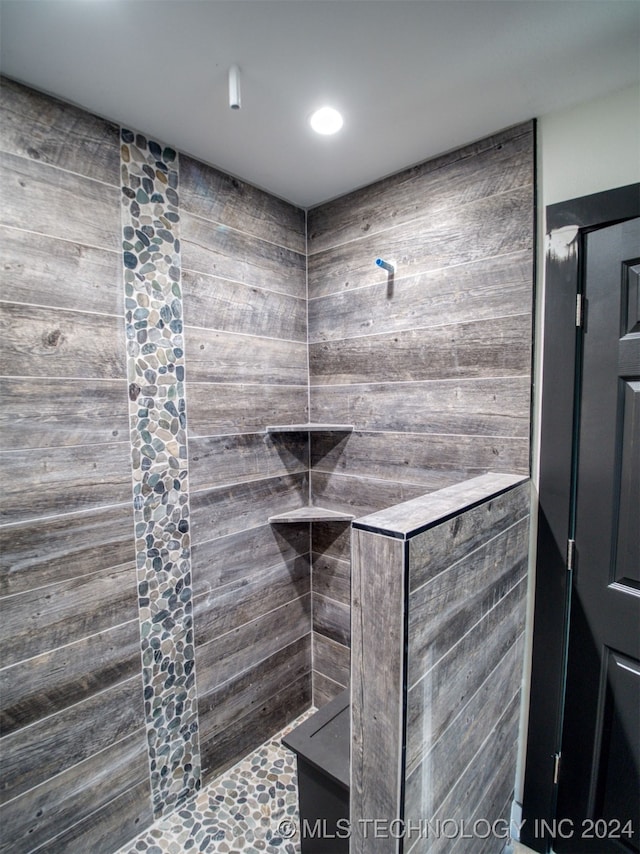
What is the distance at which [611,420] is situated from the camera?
4.36 feet

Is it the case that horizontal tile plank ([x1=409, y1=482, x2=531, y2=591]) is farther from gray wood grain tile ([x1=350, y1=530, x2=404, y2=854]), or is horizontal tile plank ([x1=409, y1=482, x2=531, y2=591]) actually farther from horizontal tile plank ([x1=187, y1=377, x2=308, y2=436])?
horizontal tile plank ([x1=187, y1=377, x2=308, y2=436])

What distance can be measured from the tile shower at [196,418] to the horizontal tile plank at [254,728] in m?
0.01

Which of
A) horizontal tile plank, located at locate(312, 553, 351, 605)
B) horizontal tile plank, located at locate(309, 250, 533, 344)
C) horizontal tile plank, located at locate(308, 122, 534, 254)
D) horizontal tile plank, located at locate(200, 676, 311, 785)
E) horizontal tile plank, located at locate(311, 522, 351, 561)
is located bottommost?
horizontal tile plank, located at locate(200, 676, 311, 785)

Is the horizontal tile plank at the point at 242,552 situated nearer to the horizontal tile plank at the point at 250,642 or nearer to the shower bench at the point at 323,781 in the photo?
the horizontal tile plank at the point at 250,642

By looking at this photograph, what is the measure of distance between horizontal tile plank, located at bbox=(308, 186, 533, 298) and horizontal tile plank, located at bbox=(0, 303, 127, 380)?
1.06 meters

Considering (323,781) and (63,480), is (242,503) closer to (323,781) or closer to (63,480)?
(63,480)

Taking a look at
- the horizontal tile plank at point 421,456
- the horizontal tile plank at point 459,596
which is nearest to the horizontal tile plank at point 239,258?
the horizontal tile plank at point 421,456

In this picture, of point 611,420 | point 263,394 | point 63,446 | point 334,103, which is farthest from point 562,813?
point 334,103

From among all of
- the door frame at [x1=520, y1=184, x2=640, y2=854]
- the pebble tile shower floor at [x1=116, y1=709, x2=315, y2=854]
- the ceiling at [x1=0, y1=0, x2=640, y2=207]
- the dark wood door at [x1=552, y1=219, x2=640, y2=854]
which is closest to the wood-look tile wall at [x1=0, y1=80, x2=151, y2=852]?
the pebble tile shower floor at [x1=116, y1=709, x2=315, y2=854]

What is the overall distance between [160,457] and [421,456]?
107 centimetres

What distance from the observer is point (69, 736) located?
137 cm

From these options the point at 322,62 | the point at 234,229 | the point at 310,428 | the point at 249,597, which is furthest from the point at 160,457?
the point at 322,62

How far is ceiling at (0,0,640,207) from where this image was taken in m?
1.03

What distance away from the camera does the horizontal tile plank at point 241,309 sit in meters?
1.70
